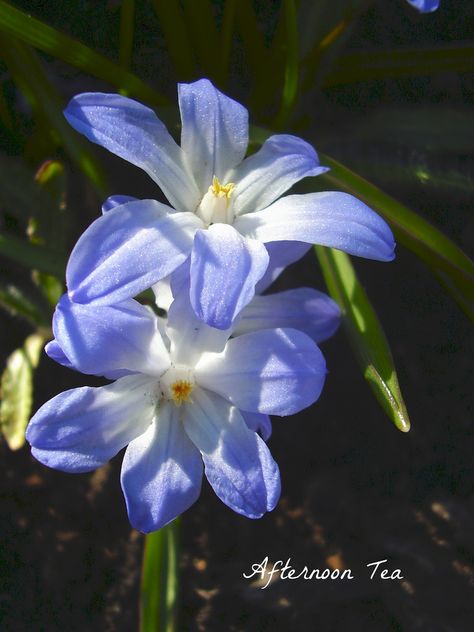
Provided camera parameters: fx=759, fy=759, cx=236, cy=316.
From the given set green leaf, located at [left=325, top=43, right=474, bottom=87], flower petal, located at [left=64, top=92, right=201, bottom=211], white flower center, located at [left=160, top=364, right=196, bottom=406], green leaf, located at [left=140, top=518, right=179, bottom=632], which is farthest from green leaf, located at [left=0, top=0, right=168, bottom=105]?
green leaf, located at [left=140, top=518, right=179, bottom=632]

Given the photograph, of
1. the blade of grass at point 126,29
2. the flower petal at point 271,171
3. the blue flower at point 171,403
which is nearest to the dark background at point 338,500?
the blade of grass at point 126,29

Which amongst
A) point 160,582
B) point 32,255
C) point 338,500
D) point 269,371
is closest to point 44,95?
point 32,255

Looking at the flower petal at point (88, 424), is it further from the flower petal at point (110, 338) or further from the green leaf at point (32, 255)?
the green leaf at point (32, 255)

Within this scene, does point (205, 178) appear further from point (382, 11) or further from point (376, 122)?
point (382, 11)

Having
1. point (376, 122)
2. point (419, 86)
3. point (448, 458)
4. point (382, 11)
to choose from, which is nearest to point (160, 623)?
point (448, 458)

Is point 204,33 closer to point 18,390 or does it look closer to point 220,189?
point 220,189

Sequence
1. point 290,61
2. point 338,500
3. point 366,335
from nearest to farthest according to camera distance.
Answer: point 366,335, point 290,61, point 338,500
